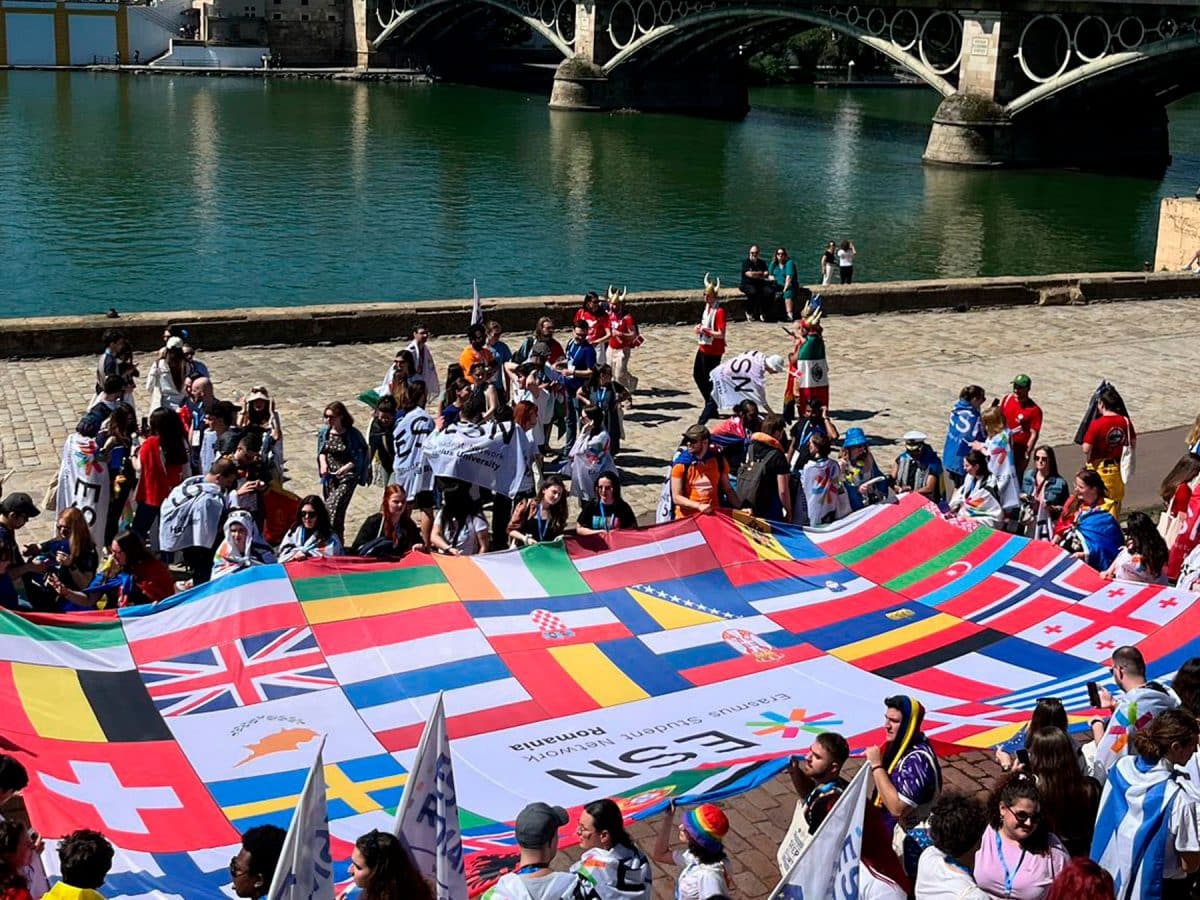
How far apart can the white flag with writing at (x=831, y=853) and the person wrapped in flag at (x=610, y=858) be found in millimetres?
517

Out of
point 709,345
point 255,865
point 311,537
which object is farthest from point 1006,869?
point 709,345

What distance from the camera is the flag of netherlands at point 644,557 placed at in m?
9.64

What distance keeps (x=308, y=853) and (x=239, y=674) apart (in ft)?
9.90

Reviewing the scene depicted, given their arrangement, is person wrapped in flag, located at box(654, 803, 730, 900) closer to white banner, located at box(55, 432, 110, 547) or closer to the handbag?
white banner, located at box(55, 432, 110, 547)

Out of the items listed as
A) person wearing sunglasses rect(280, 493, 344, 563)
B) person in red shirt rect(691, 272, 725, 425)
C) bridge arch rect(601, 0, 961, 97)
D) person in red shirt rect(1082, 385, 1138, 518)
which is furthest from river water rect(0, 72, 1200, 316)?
person wearing sunglasses rect(280, 493, 344, 563)

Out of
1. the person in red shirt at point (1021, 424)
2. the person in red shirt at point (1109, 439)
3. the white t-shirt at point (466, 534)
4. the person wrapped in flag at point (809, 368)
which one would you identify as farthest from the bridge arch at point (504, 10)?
the white t-shirt at point (466, 534)

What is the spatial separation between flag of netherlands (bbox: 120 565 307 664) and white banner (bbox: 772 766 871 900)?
3.79 m

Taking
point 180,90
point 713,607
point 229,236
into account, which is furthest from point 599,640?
point 180,90

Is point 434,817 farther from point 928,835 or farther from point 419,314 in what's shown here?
point 419,314

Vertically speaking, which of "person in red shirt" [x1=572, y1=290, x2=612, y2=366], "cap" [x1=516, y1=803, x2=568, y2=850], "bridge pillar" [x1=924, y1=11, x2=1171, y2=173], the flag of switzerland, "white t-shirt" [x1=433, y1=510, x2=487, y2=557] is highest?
"bridge pillar" [x1=924, y1=11, x2=1171, y2=173]

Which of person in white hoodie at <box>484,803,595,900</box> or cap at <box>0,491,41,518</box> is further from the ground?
cap at <box>0,491,41,518</box>

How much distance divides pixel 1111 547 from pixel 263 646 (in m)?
5.38

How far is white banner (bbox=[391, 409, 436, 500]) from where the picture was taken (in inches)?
462

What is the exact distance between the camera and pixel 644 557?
982 centimetres
